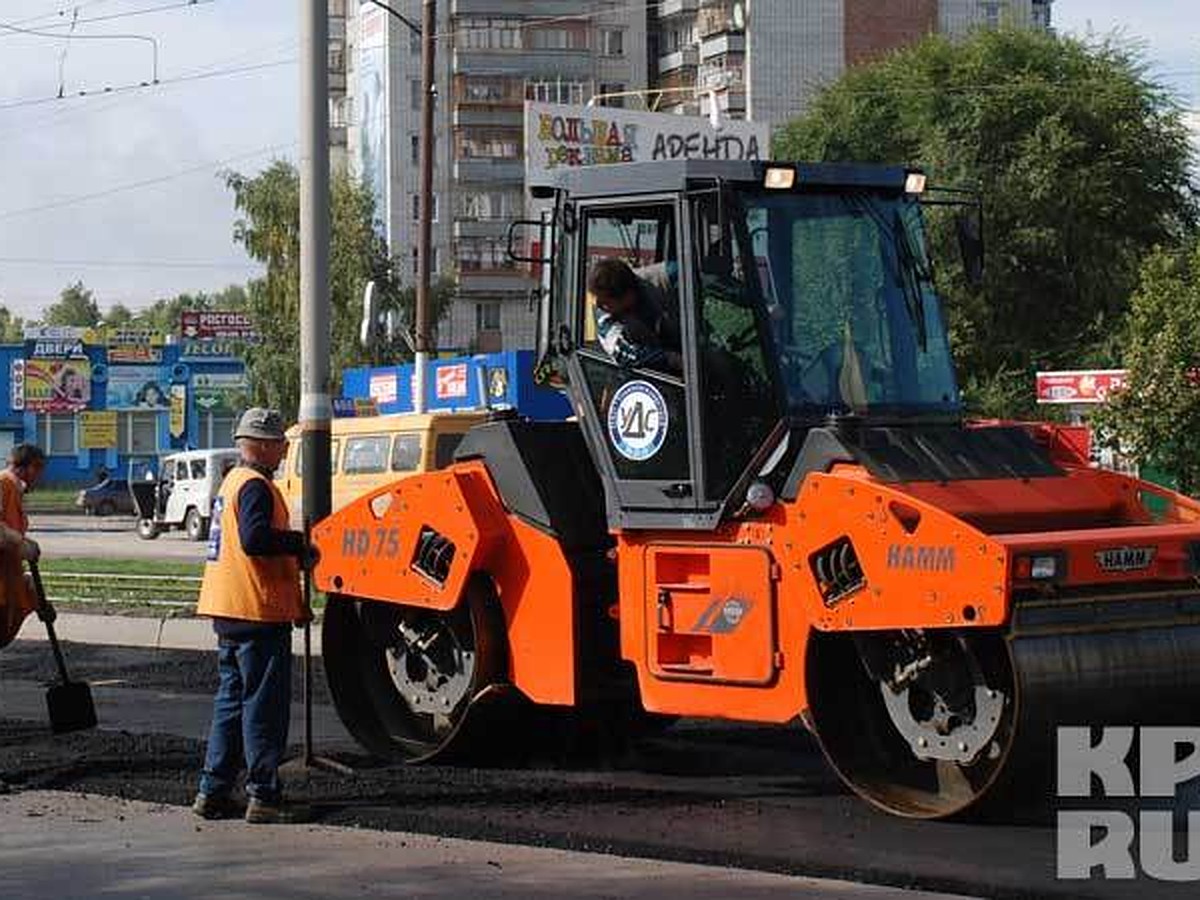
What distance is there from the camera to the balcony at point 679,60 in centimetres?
8056

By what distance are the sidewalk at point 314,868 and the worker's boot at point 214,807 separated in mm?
77

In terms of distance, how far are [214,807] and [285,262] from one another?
56229 mm

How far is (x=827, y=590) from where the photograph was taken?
8844mm

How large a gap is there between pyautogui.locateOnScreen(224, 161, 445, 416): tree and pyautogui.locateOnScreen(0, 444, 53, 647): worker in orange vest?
167ft

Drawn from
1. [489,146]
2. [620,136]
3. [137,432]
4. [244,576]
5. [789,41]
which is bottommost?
[244,576]

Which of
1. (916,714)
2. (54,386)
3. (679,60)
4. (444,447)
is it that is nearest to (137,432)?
(54,386)

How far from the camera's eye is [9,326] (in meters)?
170

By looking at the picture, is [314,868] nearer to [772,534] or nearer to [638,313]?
[772,534]

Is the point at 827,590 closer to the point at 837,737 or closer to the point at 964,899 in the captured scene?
the point at 837,737

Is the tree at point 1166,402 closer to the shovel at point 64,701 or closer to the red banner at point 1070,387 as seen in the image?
the red banner at point 1070,387

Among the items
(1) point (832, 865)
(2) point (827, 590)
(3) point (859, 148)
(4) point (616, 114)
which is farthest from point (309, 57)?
(3) point (859, 148)

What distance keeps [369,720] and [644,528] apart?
2.21 metres

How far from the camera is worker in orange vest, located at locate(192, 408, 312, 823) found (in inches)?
365

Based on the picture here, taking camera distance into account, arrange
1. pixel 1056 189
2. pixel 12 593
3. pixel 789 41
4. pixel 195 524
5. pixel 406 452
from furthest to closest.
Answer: pixel 789 41 < pixel 1056 189 < pixel 195 524 < pixel 406 452 < pixel 12 593
